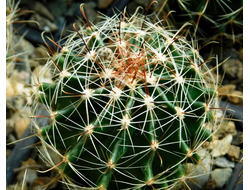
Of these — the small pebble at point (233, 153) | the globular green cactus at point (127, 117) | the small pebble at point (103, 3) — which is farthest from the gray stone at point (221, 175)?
the small pebble at point (103, 3)

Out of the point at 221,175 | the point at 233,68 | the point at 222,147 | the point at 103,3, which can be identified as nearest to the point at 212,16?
the point at 233,68

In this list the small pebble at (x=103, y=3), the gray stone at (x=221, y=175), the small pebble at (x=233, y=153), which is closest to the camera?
the gray stone at (x=221, y=175)

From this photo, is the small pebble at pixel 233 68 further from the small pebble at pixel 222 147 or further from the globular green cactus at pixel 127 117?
the globular green cactus at pixel 127 117

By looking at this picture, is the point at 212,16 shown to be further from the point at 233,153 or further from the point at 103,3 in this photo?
the point at 103,3

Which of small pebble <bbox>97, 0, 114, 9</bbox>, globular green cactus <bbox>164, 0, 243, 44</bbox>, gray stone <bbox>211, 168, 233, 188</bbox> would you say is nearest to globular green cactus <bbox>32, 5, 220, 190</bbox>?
gray stone <bbox>211, 168, 233, 188</bbox>

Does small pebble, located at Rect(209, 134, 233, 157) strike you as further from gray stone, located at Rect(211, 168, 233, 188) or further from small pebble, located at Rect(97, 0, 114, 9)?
small pebble, located at Rect(97, 0, 114, 9)
